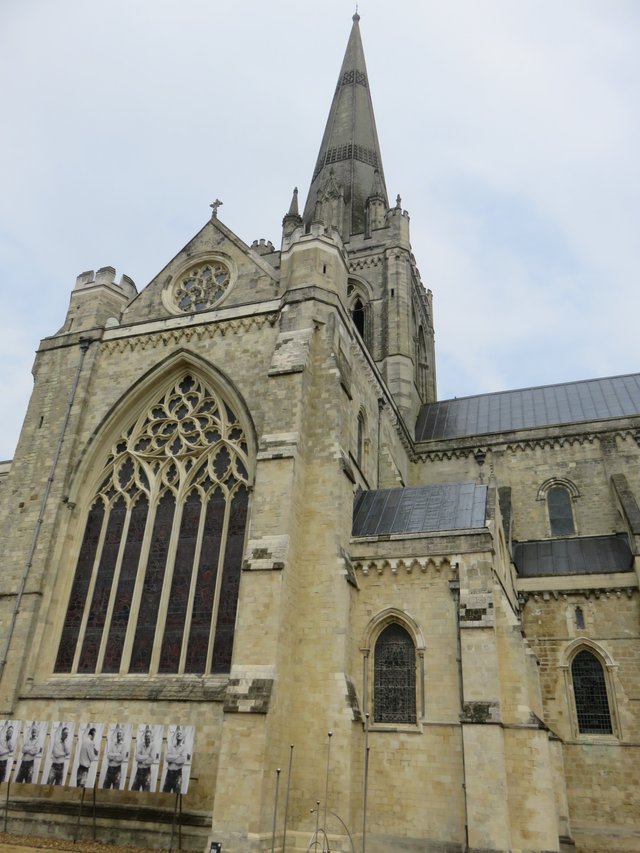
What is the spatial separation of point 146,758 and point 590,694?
11956 mm

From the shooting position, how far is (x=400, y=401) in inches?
1156

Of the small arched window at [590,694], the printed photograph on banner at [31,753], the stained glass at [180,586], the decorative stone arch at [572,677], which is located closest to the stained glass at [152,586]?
the stained glass at [180,586]

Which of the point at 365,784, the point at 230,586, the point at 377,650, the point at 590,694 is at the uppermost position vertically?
the point at 230,586

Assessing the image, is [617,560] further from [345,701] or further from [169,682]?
[169,682]

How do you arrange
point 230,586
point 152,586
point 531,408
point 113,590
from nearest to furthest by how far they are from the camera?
point 230,586 → point 152,586 → point 113,590 → point 531,408

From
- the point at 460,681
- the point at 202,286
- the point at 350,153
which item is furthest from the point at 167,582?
the point at 350,153

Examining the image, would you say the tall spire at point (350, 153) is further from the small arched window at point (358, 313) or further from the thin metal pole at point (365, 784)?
the thin metal pole at point (365, 784)

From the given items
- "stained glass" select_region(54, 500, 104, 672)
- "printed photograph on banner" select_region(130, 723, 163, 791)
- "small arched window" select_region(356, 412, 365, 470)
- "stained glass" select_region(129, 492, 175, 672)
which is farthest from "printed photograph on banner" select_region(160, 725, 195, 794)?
"small arched window" select_region(356, 412, 365, 470)

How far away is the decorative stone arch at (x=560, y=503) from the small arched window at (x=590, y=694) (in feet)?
19.9

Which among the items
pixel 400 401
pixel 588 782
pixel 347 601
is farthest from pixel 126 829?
pixel 400 401

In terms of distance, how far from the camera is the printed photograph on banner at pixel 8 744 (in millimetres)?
15124

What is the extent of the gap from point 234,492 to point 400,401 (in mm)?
13342

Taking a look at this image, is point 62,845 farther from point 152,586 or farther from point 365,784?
point 365,784

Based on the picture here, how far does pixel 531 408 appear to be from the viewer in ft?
98.1
